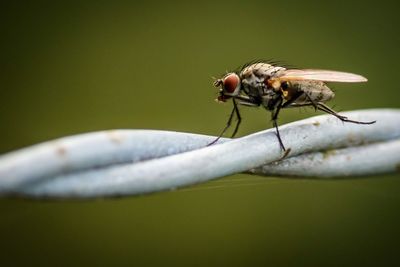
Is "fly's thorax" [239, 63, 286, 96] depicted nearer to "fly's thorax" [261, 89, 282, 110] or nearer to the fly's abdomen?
"fly's thorax" [261, 89, 282, 110]

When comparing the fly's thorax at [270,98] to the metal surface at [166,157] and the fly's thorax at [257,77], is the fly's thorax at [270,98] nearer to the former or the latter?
the fly's thorax at [257,77]

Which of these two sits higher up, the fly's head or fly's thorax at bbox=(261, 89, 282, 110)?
the fly's head

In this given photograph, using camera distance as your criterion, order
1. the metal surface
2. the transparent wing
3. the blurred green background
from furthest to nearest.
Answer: the blurred green background → the transparent wing → the metal surface

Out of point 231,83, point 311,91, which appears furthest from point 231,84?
point 311,91

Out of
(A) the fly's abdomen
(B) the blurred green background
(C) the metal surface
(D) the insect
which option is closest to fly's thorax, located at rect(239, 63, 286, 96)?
(D) the insect

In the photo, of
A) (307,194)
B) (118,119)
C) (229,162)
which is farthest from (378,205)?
(229,162)

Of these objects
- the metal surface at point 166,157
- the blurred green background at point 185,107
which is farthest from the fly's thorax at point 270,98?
the blurred green background at point 185,107

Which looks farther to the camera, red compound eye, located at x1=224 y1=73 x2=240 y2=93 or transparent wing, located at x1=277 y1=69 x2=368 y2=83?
red compound eye, located at x1=224 y1=73 x2=240 y2=93
